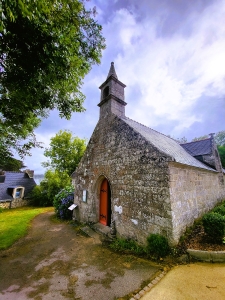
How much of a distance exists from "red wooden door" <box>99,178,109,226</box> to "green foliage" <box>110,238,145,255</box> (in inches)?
75.0

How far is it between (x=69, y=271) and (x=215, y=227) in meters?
4.93

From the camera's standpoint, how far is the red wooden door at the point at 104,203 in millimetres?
7785

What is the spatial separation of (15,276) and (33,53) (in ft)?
21.9

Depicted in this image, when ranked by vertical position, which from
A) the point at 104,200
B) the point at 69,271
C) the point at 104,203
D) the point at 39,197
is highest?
the point at 104,200

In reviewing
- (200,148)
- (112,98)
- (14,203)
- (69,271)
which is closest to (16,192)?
(14,203)

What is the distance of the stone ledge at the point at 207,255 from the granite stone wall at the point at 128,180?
856 mm

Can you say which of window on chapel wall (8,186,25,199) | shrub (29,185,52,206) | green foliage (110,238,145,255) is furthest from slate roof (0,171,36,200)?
green foliage (110,238,145,255)

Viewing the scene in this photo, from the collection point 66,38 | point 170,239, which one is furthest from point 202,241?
point 66,38

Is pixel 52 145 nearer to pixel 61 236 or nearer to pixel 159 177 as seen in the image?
pixel 61 236

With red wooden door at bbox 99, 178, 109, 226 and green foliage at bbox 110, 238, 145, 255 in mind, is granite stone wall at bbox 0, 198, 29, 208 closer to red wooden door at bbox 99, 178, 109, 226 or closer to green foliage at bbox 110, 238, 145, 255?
red wooden door at bbox 99, 178, 109, 226

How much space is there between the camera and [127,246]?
5398mm

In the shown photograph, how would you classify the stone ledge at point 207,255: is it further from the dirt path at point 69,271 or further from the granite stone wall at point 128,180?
the dirt path at point 69,271

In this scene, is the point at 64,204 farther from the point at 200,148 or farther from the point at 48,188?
the point at 200,148

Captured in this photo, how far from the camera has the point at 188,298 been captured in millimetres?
2889
